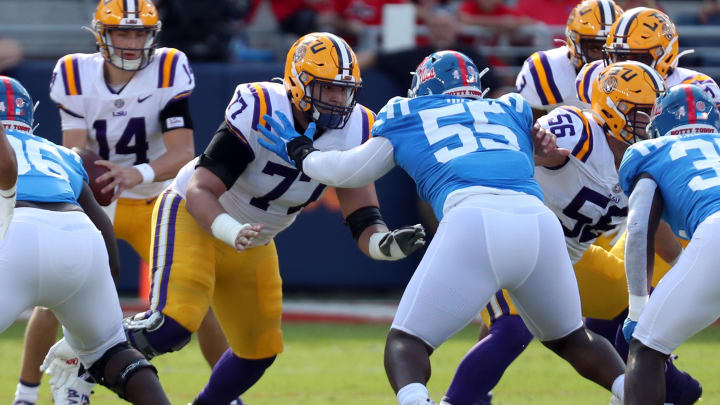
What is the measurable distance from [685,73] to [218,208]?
2.40 metres

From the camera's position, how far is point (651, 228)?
4176mm

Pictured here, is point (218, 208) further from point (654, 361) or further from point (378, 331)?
point (378, 331)

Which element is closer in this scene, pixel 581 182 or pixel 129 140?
pixel 581 182

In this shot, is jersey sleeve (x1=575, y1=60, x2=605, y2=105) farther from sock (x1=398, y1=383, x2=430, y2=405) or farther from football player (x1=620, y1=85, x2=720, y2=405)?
sock (x1=398, y1=383, x2=430, y2=405)

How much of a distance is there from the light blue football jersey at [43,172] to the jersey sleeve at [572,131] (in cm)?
185

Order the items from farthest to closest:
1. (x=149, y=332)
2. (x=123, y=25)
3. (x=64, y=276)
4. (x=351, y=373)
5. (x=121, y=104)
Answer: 1. (x=351, y=373)
2. (x=121, y=104)
3. (x=123, y=25)
4. (x=149, y=332)
5. (x=64, y=276)

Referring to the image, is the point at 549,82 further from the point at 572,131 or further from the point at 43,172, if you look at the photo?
the point at 43,172

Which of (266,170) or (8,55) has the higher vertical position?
(266,170)

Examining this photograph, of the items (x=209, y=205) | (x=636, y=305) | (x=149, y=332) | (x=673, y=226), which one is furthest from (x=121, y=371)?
(x=673, y=226)

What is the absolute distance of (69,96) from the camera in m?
5.79

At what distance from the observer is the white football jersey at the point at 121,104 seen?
5.79 m

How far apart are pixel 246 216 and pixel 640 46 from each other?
6.50 ft

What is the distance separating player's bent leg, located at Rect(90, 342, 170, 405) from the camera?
4129mm

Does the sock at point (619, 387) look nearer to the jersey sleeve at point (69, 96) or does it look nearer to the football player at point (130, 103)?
the football player at point (130, 103)
